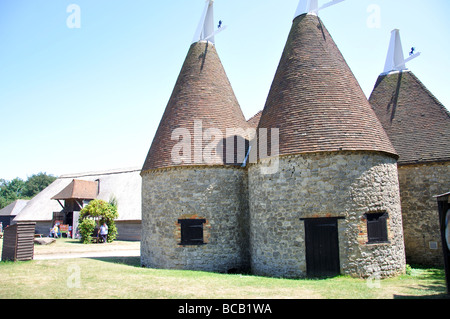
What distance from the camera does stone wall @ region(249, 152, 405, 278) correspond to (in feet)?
32.8

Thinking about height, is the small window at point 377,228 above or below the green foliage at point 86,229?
above

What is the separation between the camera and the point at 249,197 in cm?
1232

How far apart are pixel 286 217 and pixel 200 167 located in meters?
3.63

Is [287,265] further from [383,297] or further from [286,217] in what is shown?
[383,297]

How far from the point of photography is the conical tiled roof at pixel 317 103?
416 inches

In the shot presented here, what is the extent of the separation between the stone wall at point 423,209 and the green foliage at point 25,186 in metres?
67.2

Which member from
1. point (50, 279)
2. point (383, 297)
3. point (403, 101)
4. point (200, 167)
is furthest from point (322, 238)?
point (403, 101)

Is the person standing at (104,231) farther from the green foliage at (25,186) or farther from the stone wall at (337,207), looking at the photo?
the green foliage at (25,186)

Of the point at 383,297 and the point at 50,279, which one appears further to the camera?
the point at 50,279

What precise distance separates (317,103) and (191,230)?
603 cm

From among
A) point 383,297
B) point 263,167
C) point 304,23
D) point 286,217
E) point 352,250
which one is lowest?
point 383,297

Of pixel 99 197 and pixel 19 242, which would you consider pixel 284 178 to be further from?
pixel 99 197

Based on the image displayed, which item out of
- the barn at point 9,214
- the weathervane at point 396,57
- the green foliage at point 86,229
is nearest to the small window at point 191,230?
the weathervane at point 396,57

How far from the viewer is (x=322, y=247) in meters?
10.1
